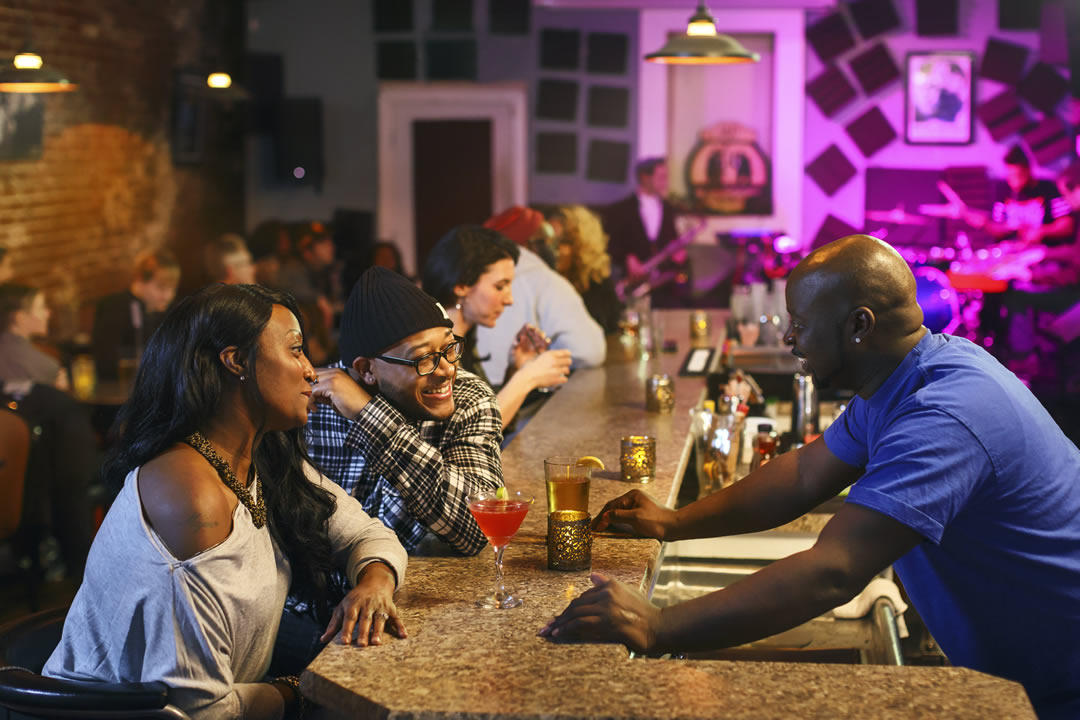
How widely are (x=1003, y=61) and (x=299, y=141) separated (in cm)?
559

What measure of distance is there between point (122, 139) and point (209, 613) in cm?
637

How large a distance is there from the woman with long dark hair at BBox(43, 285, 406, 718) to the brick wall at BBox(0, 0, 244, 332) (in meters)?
4.78

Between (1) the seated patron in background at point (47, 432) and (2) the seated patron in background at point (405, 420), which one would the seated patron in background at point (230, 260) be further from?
(2) the seated patron in background at point (405, 420)

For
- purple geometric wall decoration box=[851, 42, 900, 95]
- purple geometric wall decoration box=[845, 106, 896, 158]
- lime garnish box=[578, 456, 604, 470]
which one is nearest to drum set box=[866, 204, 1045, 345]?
purple geometric wall decoration box=[845, 106, 896, 158]

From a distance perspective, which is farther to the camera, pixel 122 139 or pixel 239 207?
pixel 239 207

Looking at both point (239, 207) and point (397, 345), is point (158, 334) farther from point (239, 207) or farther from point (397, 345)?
point (239, 207)

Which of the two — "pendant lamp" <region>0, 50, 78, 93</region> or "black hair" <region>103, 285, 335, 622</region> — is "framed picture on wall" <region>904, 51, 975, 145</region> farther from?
"black hair" <region>103, 285, 335, 622</region>

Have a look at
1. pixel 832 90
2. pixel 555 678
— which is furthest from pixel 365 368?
pixel 832 90

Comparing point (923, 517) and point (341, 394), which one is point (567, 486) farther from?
point (923, 517)

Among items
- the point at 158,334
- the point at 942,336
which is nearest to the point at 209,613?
the point at 158,334

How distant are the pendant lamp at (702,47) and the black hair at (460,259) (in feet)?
5.58

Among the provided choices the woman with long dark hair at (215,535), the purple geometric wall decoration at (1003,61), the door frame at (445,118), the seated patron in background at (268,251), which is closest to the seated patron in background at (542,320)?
the woman with long dark hair at (215,535)

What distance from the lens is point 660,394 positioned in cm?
339

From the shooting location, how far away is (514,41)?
9.46m
